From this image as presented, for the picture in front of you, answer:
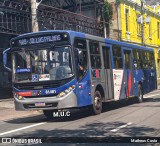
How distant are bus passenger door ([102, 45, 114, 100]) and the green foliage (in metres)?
21.8

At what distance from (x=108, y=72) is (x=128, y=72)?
9.28 feet

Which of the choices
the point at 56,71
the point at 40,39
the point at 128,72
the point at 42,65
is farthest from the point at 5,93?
the point at 56,71

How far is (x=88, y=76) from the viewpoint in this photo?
45.0 ft

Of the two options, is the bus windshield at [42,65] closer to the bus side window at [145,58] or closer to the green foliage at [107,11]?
the bus side window at [145,58]

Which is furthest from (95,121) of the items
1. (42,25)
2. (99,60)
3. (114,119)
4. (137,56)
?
(42,25)

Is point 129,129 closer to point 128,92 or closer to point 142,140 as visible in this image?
point 142,140

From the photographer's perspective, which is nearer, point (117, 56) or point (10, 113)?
point (117, 56)

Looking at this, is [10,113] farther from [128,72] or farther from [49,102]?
[128,72]

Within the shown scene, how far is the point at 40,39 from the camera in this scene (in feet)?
43.4

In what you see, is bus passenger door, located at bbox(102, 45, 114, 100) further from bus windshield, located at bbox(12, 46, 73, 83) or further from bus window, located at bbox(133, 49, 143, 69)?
bus window, located at bbox(133, 49, 143, 69)

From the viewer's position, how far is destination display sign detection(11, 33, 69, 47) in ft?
42.5

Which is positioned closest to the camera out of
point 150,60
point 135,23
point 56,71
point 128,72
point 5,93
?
point 56,71

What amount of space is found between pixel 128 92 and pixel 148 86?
4143mm

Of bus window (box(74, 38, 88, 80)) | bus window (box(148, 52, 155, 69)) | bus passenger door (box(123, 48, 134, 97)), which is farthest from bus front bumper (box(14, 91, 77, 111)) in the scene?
bus window (box(148, 52, 155, 69))
